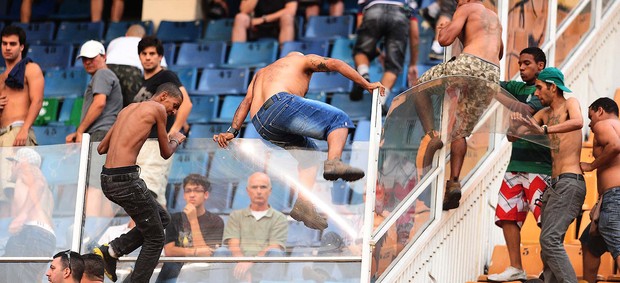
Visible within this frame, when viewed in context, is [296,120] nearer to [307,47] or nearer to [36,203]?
[36,203]

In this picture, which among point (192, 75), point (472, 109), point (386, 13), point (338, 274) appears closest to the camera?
point (338, 274)

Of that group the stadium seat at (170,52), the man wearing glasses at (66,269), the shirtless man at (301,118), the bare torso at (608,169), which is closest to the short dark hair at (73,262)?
the man wearing glasses at (66,269)

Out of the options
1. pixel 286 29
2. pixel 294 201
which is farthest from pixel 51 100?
pixel 294 201

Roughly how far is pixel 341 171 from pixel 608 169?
6.16ft

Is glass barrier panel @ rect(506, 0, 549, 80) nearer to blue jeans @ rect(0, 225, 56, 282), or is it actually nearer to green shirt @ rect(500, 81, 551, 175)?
green shirt @ rect(500, 81, 551, 175)

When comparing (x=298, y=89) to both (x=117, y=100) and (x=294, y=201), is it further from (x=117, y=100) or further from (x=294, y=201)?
(x=117, y=100)

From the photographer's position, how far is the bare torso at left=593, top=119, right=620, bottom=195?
1024cm

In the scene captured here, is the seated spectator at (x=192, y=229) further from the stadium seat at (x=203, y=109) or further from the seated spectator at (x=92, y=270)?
the stadium seat at (x=203, y=109)

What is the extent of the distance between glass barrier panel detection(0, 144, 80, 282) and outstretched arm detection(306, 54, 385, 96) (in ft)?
5.80

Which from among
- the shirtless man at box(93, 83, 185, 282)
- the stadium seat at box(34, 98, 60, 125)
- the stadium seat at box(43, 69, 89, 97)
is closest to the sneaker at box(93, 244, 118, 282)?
the shirtless man at box(93, 83, 185, 282)

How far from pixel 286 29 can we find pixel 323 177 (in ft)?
19.0

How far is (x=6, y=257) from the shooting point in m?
10.7

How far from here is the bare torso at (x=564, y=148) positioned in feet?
33.7

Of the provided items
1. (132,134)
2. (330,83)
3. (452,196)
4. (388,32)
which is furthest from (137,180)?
(330,83)
